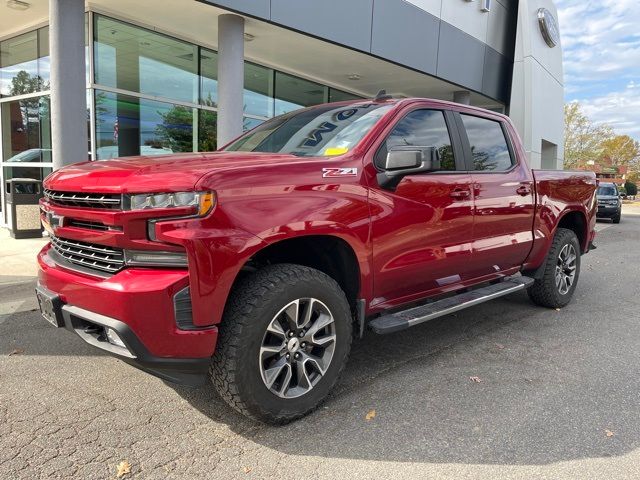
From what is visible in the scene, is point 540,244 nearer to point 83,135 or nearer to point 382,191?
point 382,191

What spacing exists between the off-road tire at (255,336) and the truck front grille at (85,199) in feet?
Answer: 2.59

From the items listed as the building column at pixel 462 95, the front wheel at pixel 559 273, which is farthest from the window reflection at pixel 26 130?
the building column at pixel 462 95

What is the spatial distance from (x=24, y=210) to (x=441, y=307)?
8.28 m

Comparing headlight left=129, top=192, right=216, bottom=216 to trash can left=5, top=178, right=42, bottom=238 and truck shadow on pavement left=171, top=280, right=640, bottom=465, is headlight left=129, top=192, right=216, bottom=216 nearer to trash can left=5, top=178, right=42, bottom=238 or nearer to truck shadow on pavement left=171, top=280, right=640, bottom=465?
truck shadow on pavement left=171, top=280, right=640, bottom=465

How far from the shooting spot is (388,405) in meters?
3.19

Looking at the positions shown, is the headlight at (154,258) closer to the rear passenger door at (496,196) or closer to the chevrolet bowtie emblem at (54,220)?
the chevrolet bowtie emblem at (54,220)

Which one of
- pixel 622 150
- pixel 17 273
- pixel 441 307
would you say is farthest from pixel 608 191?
pixel 622 150

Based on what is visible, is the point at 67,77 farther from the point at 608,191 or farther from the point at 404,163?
the point at 608,191

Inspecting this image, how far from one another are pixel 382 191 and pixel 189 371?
1663 mm

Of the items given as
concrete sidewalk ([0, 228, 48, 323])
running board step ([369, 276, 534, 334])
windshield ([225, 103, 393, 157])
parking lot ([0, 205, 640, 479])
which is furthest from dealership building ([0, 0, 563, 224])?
running board step ([369, 276, 534, 334])

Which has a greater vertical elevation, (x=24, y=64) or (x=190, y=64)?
(x=190, y=64)

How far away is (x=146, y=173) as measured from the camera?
8.53 feet

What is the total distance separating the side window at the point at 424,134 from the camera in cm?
359

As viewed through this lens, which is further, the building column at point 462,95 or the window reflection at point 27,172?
the building column at point 462,95
